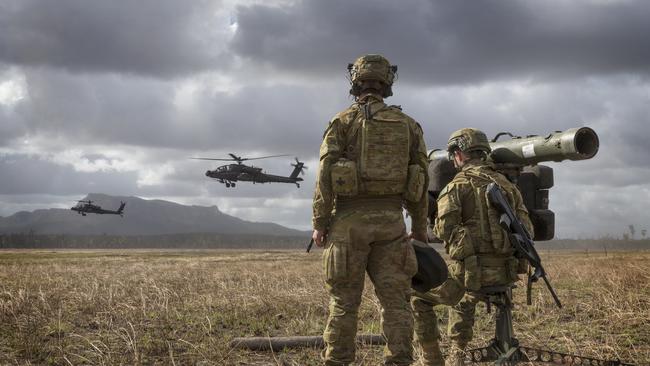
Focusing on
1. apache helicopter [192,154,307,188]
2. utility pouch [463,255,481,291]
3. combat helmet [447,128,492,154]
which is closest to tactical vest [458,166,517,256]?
utility pouch [463,255,481,291]

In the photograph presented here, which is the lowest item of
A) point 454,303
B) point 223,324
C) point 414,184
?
point 223,324

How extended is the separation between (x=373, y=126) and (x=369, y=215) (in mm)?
768

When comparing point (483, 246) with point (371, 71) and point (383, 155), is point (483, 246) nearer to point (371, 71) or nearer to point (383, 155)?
point (383, 155)

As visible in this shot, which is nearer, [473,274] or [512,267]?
[473,274]

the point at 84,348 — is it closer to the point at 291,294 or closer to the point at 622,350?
the point at 291,294

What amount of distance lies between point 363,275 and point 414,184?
0.91m

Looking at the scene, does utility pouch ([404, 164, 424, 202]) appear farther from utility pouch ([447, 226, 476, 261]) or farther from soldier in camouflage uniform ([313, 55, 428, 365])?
utility pouch ([447, 226, 476, 261])

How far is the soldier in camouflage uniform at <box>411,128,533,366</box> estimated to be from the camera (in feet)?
18.1

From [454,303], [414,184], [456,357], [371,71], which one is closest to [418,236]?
[414,184]

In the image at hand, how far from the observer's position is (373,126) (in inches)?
193

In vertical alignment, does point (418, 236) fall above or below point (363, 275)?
above

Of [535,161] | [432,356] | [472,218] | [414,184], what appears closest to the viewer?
[414,184]

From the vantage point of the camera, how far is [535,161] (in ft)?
22.4

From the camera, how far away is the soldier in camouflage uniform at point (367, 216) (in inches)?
186
